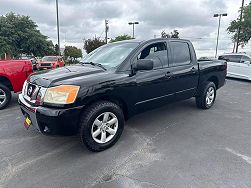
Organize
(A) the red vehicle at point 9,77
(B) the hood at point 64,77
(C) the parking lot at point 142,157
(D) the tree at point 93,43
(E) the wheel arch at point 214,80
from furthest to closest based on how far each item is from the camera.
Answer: (D) the tree at point 93,43 < (E) the wheel arch at point 214,80 < (A) the red vehicle at point 9,77 < (B) the hood at point 64,77 < (C) the parking lot at point 142,157

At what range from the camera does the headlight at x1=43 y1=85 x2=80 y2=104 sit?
2852mm

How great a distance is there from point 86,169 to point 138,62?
6.10 feet

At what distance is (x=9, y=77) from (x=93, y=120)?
3.54m

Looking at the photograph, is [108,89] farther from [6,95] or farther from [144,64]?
[6,95]

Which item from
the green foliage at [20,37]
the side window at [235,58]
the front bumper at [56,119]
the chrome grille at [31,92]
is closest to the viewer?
the front bumper at [56,119]

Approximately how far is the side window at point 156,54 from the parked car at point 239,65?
8.67 meters

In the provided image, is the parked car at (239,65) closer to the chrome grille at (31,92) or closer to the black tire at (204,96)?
the black tire at (204,96)

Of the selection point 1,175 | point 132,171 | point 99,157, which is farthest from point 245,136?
point 1,175

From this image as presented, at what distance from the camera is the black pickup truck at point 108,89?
2.90 metres

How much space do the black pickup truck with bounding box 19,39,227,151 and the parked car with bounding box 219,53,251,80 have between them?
7782 millimetres

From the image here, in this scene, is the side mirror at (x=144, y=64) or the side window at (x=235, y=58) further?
the side window at (x=235, y=58)

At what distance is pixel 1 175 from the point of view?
273 centimetres

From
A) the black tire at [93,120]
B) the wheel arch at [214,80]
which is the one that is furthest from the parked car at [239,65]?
the black tire at [93,120]

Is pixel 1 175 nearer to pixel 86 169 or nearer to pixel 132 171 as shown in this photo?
pixel 86 169
